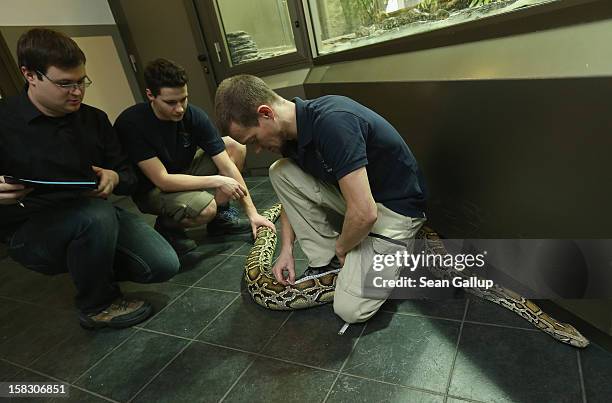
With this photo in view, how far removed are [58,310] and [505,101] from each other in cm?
291

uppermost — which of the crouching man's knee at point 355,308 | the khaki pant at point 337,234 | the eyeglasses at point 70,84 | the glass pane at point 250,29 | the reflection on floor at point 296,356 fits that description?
the glass pane at point 250,29

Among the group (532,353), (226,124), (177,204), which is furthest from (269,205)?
(532,353)

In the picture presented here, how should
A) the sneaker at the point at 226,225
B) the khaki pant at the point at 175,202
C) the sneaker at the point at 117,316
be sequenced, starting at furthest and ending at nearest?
the sneaker at the point at 226,225
the khaki pant at the point at 175,202
the sneaker at the point at 117,316

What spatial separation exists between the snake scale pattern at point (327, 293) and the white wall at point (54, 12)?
3.74 meters

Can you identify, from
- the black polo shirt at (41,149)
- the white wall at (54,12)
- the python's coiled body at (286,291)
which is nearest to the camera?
the black polo shirt at (41,149)

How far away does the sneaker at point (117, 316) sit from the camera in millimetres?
2072

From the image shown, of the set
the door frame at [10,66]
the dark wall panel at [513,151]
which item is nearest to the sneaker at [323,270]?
the dark wall panel at [513,151]

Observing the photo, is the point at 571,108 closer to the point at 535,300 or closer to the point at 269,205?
the point at 535,300

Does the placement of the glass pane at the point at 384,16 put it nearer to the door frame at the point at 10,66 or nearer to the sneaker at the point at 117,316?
the sneaker at the point at 117,316

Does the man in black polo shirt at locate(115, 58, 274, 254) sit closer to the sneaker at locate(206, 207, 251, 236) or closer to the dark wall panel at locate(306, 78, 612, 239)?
the sneaker at locate(206, 207, 251, 236)

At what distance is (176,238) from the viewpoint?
9.18ft

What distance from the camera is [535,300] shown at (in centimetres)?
163

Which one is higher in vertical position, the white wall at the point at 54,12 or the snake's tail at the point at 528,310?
the white wall at the point at 54,12

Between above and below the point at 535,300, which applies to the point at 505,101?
above
